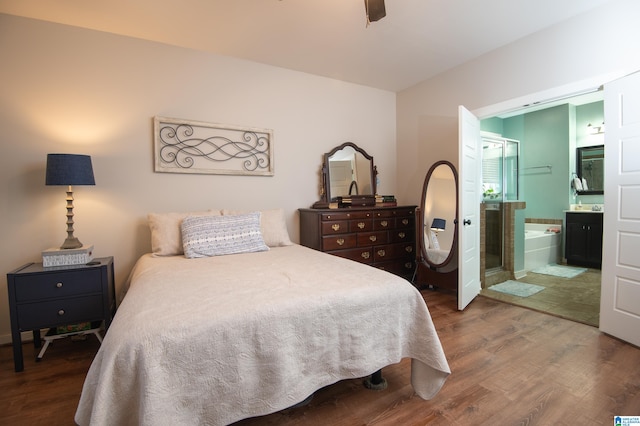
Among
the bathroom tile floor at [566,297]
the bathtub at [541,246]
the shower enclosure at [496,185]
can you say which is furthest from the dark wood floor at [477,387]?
the bathtub at [541,246]

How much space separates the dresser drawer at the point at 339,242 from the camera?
2.98 m

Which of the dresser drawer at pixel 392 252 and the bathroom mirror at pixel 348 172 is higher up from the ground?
the bathroom mirror at pixel 348 172

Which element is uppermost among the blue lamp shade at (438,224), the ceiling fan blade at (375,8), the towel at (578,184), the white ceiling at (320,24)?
the white ceiling at (320,24)

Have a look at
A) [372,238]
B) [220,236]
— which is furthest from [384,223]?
[220,236]

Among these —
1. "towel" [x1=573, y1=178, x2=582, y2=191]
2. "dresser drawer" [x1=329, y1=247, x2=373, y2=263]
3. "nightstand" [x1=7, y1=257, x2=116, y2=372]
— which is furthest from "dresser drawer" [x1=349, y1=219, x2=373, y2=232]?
"towel" [x1=573, y1=178, x2=582, y2=191]

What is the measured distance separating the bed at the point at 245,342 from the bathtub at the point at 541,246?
3817mm

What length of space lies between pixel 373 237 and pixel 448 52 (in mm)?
2140

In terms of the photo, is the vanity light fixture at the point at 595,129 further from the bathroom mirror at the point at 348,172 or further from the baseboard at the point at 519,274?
the bathroom mirror at the point at 348,172

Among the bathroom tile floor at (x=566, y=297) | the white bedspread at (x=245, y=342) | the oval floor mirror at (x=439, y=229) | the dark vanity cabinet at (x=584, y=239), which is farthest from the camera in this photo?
the dark vanity cabinet at (x=584, y=239)

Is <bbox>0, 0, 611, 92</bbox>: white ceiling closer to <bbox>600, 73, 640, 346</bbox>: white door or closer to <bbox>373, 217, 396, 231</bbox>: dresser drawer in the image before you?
<bbox>600, 73, 640, 346</bbox>: white door

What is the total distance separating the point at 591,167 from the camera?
15.1ft

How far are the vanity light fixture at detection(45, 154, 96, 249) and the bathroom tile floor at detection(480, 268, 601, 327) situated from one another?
4.04m

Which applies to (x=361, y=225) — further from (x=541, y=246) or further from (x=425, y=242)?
(x=541, y=246)

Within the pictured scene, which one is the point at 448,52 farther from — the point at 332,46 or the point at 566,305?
the point at 566,305
